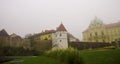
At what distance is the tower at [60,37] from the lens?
33.3 m

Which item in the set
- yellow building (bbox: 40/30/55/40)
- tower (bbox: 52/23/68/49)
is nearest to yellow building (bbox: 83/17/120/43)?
yellow building (bbox: 40/30/55/40)

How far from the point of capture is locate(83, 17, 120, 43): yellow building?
43184mm

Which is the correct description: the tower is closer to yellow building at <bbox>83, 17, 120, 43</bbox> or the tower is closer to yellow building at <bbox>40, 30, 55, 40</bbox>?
yellow building at <bbox>40, 30, 55, 40</bbox>

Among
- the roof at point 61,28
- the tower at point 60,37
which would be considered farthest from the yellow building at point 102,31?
the tower at point 60,37

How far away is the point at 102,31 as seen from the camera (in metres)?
45.0

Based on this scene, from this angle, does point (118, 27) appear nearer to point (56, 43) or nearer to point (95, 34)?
point (95, 34)

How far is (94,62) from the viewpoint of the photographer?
32.3ft

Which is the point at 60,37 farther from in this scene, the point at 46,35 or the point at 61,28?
the point at 46,35

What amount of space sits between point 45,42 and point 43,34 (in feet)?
34.9

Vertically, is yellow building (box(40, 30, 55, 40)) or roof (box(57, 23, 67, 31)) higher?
roof (box(57, 23, 67, 31))

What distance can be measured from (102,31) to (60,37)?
13929 millimetres

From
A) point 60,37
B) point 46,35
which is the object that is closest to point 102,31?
point 46,35

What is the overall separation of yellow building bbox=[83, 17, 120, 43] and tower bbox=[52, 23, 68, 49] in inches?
492

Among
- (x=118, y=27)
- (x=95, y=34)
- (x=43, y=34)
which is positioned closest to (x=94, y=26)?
(x=95, y=34)
